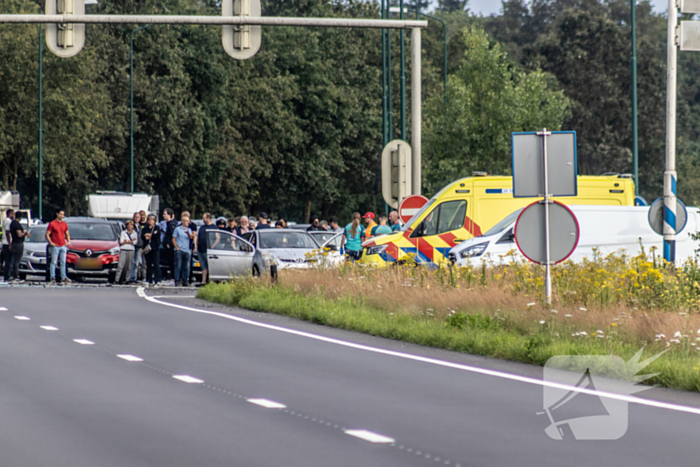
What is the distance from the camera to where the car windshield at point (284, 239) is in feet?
90.1

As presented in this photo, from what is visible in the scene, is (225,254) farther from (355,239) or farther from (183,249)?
(355,239)

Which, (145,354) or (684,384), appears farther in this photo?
(145,354)

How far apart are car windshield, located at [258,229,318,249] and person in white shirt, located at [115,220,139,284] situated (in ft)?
9.67

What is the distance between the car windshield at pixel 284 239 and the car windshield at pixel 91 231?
4.12 metres

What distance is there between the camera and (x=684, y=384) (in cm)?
973

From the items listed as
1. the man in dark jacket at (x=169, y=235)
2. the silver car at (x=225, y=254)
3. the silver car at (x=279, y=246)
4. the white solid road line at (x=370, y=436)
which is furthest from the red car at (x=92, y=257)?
the white solid road line at (x=370, y=436)

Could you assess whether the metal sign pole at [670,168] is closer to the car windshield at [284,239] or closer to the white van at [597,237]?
the white van at [597,237]

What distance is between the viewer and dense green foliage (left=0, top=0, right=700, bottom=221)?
4691cm

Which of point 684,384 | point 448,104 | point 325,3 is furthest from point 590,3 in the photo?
point 684,384

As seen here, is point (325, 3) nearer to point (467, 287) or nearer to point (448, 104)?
point (448, 104)

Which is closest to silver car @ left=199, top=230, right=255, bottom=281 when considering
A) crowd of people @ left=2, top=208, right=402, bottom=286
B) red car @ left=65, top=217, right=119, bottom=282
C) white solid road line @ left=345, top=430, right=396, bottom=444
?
crowd of people @ left=2, top=208, right=402, bottom=286

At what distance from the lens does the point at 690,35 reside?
1658 cm

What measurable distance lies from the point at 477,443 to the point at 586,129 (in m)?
68.7

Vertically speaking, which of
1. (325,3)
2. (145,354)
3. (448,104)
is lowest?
(145,354)
